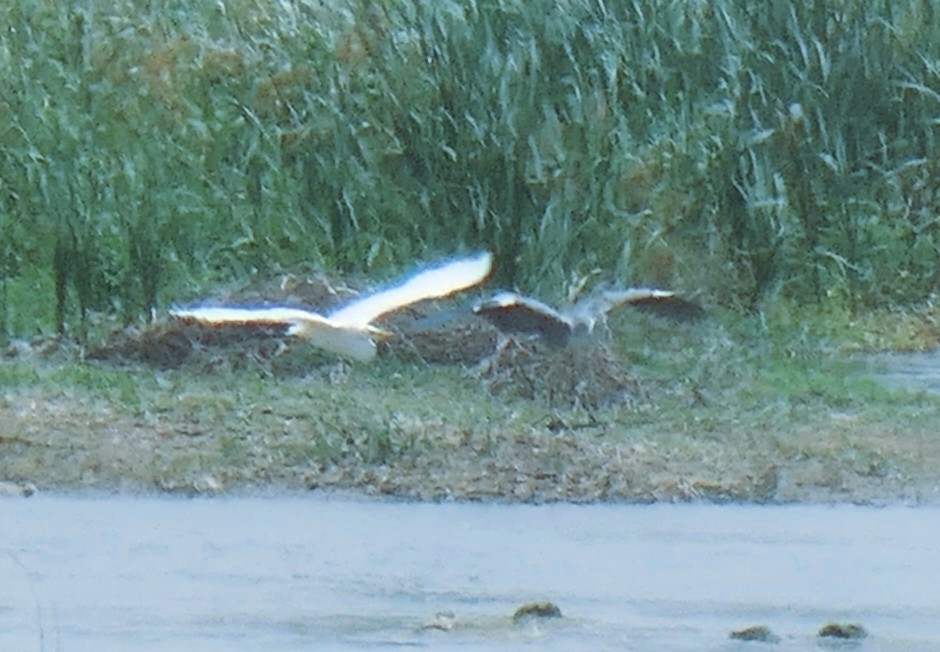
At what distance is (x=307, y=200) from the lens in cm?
557

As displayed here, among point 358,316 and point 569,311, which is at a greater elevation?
point 358,316

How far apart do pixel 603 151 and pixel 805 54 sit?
22.2 inches

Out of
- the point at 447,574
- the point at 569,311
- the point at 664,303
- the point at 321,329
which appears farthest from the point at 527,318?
the point at 447,574

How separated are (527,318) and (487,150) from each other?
0.79 meters

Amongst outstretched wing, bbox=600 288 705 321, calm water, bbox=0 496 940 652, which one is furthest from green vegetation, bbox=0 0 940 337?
calm water, bbox=0 496 940 652

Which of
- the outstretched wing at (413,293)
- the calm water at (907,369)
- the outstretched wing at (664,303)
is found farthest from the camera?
the calm water at (907,369)

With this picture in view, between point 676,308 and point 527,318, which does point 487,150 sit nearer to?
point 527,318

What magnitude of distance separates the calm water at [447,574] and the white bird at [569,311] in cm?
37

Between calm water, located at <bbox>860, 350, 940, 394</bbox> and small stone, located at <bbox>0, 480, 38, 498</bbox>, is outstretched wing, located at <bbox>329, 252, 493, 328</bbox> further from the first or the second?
calm water, located at <bbox>860, 350, 940, 394</bbox>

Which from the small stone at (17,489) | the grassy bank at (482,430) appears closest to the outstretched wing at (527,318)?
the grassy bank at (482,430)

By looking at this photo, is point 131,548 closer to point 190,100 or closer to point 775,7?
point 190,100

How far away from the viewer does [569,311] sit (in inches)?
197

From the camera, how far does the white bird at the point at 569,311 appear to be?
13.9 feet

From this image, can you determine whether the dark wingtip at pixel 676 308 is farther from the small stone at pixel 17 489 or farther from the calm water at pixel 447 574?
the small stone at pixel 17 489
